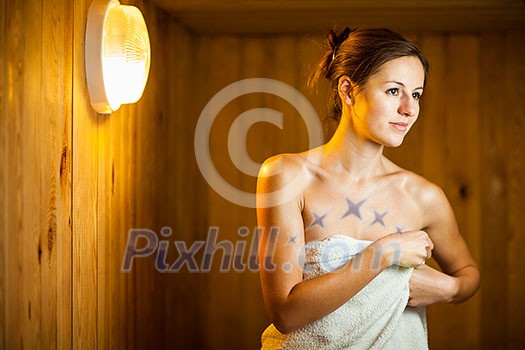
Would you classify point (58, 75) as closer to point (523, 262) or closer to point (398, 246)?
point (398, 246)

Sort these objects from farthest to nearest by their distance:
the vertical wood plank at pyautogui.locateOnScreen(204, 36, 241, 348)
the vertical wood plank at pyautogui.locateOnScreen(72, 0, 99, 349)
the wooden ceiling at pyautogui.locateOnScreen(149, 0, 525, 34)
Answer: the vertical wood plank at pyautogui.locateOnScreen(204, 36, 241, 348) → the wooden ceiling at pyautogui.locateOnScreen(149, 0, 525, 34) → the vertical wood plank at pyautogui.locateOnScreen(72, 0, 99, 349)

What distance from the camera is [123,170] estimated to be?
5.96 feet

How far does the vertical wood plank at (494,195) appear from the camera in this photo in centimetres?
243

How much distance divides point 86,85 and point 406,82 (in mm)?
711

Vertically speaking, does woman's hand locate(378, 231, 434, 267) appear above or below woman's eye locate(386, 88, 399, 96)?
below

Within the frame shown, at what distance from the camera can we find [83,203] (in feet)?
4.97

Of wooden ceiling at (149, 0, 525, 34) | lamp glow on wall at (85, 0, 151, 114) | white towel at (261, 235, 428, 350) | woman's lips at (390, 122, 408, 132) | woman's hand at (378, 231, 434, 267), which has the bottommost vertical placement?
white towel at (261, 235, 428, 350)

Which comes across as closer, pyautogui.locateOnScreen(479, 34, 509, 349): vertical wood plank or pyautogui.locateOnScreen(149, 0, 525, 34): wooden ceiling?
pyautogui.locateOnScreen(149, 0, 525, 34): wooden ceiling

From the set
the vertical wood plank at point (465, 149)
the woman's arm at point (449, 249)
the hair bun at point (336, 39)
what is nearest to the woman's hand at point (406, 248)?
the woman's arm at point (449, 249)

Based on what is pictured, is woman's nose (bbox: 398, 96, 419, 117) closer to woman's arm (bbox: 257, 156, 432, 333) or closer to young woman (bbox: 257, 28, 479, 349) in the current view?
young woman (bbox: 257, 28, 479, 349)

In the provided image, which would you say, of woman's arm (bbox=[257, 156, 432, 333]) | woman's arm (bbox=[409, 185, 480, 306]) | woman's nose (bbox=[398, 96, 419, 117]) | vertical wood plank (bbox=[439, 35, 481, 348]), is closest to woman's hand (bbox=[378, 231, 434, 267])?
woman's arm (bbox=[257, 156, 432, 333])

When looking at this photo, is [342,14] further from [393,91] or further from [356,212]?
[356,212]

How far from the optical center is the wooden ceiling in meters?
1.96

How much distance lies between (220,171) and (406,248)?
3.70 feet
